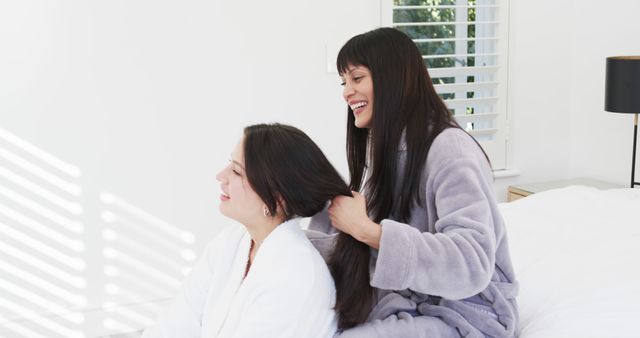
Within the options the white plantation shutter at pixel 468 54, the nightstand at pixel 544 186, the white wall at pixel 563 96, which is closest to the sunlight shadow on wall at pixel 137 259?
the white plantation shutter at pixel 468 54

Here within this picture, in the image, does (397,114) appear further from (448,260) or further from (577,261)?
(577,261)

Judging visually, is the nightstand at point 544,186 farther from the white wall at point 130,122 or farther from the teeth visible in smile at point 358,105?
the teeth visible in smile at point 358,105

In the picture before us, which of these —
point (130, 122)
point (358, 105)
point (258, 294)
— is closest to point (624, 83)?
point (358, 105)

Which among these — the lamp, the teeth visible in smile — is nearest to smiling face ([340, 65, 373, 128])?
the teeth visible in smile

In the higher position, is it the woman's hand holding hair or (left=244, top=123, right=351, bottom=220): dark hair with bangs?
(left=244, top=123, right=351, bottom=220): dark hair with bangs

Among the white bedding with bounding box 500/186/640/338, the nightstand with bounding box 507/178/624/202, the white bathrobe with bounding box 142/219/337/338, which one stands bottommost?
the nightstand with bounding box 507/178/624/202

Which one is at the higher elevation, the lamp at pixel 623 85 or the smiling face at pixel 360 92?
the smiling face at pixel 360 92

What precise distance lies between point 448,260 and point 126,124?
1.90 meters

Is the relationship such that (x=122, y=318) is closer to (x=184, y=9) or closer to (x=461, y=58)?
(x=184, y=9)

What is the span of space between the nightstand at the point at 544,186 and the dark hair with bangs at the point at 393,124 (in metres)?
2.06

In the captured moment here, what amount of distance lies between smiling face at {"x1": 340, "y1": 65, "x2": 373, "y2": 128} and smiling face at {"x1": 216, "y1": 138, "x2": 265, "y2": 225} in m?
0.27

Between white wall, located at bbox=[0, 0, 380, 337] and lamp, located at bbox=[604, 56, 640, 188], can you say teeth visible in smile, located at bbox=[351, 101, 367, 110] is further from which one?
lamp, located at bbox=[604, 56, 640, 188]

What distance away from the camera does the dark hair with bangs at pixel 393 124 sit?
1632mm

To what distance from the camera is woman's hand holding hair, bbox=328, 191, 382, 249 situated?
Result: 4.98 feet
